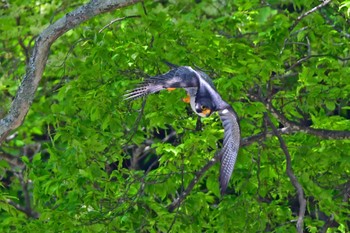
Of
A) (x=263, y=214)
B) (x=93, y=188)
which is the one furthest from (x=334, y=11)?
(x=93, y=188)

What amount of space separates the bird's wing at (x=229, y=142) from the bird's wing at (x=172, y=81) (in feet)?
1.07

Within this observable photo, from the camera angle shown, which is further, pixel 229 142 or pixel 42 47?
pixel 229 142

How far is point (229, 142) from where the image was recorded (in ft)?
25.8

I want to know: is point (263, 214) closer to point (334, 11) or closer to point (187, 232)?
point (187, 232)

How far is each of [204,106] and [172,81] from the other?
0.28 metres

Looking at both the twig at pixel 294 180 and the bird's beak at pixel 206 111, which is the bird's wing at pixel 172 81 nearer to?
the bird's beak at pixel 206 111

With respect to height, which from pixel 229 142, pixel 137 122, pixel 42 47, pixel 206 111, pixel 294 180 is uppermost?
pixel 42 47

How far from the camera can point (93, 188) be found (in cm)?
920

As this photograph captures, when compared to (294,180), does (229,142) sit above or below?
above

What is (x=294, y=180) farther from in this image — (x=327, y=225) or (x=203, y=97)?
(x=203, y=97)

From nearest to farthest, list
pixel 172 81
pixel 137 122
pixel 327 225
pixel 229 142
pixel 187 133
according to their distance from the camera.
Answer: pixel 172 81
pixel 229 142
pixel 137 122
pixel 187 133
pixel 327 225

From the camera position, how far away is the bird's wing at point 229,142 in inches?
306

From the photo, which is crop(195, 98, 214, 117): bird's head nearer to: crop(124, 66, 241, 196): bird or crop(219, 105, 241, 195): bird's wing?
crop(124, 66, 241, 196): bird

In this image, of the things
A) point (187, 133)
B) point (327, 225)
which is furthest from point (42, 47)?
point (327, 225)
